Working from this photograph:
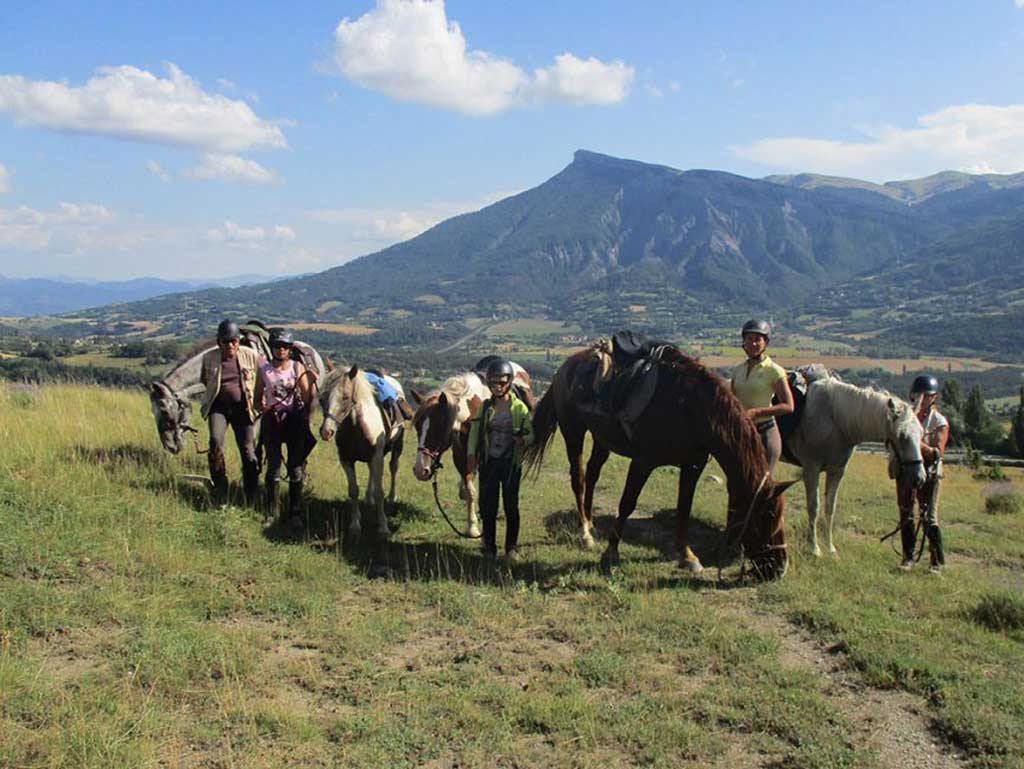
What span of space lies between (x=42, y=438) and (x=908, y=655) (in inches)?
368

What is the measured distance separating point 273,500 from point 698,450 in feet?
15.1

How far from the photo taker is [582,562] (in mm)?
6746

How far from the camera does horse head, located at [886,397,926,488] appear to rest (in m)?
6.23

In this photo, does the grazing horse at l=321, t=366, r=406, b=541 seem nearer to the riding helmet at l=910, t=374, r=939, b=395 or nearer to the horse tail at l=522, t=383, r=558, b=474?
the horse tail at l=522, t=383, r=558, b=474

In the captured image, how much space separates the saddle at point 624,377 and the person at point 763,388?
0.87 meters

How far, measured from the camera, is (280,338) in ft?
24.1

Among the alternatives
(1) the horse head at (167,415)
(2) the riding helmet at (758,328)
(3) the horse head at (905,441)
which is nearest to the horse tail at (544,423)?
(2) the riding helmet at (758,328)

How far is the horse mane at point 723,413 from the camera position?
607 cm

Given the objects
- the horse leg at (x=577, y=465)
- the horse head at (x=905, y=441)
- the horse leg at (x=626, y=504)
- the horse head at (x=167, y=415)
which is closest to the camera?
the horse head at (x=905, y=441)

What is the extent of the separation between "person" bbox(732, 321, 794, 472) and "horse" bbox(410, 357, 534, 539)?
113 inches

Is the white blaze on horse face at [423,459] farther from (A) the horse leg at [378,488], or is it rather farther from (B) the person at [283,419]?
(B) the person at [283,419]

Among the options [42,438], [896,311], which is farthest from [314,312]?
[42,438]

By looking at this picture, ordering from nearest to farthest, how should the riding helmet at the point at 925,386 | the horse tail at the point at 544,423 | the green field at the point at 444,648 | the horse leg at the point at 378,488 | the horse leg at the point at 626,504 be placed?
1. the green field at the point at 444,648
2. the horse leg at the point at 626,504
3. the riding helmet at the point at 925,386
4. the horse leg at the point at 378,488
5. the horse tail at the point at 544,423

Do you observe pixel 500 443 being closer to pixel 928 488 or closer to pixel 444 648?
pixel 444 648
